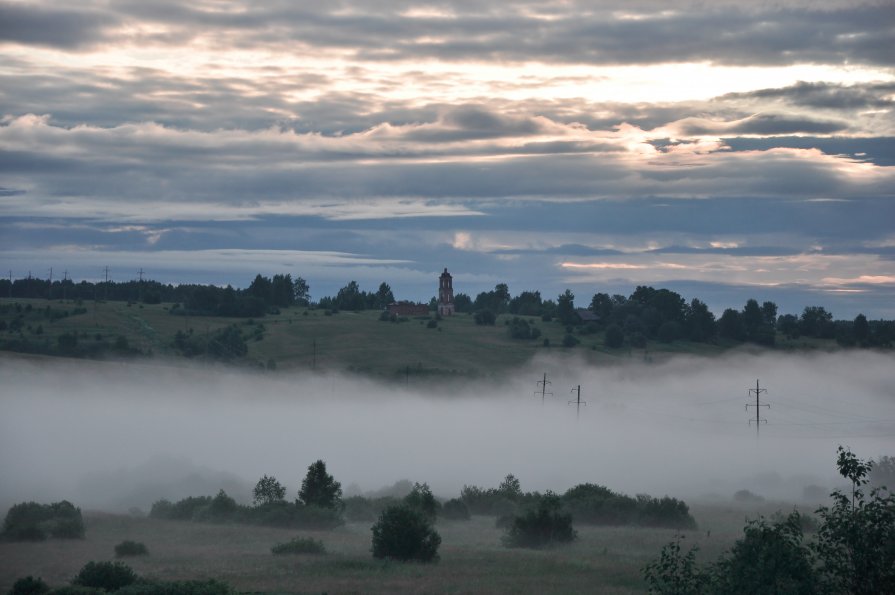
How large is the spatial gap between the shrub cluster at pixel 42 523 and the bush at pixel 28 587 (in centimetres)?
2541

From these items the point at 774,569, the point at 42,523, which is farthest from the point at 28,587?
the point at 774,569

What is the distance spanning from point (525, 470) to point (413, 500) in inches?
3876

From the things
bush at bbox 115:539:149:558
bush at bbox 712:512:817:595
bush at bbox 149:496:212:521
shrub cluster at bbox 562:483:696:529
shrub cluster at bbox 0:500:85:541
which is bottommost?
bush at bbox 149:496:212:521

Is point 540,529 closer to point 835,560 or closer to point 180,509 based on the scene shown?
point 180,509

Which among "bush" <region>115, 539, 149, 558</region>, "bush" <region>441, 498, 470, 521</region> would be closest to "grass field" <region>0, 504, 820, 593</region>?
"bush" <region>115, 539, 149, 558</region>

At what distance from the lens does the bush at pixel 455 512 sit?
93.1 metres

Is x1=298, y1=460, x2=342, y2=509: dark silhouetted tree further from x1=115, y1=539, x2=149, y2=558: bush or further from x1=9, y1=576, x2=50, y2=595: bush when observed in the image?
x1=9, y1=576, x2=50, y2=595: bush

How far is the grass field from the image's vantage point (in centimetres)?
5166

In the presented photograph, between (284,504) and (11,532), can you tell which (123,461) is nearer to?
(284,504)

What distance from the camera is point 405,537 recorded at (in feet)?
204

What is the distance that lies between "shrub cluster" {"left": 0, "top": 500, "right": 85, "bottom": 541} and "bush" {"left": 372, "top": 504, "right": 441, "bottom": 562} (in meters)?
23.0

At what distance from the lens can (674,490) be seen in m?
145

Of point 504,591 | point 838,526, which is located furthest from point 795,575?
point 504,591

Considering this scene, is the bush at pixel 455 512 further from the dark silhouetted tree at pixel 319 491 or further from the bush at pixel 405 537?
the bush at pixel 405 537
